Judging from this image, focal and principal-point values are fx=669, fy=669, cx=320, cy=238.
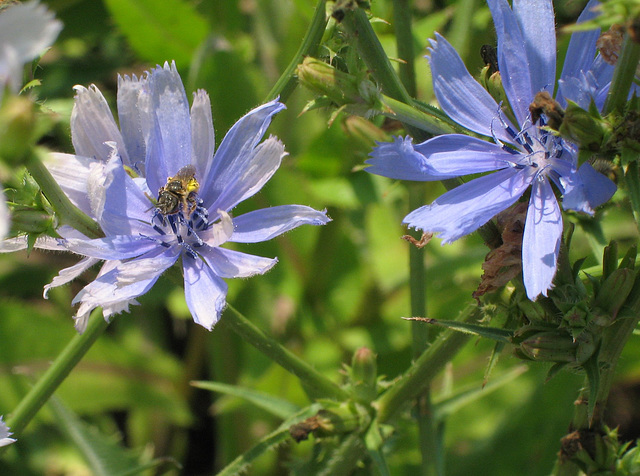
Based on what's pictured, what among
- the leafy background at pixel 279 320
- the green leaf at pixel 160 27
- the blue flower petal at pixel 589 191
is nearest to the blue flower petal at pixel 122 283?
the blue flower petal at pixel 589 191

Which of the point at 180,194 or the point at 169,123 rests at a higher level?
the point at 169,123

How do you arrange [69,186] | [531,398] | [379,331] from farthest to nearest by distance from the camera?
1. [379,331]
2. [531,398]
3. [69,186]

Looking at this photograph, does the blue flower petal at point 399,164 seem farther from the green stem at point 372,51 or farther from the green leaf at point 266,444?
the green leaf at point 266,444

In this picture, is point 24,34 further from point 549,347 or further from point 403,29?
point 403,29

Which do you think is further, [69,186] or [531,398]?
[531,398]

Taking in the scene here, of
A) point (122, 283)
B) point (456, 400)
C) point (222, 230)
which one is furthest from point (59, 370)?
point (456, 400)

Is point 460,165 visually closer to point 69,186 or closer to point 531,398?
point 69,186

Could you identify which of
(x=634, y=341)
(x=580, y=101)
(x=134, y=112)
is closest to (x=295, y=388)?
(x=634, y=341)
